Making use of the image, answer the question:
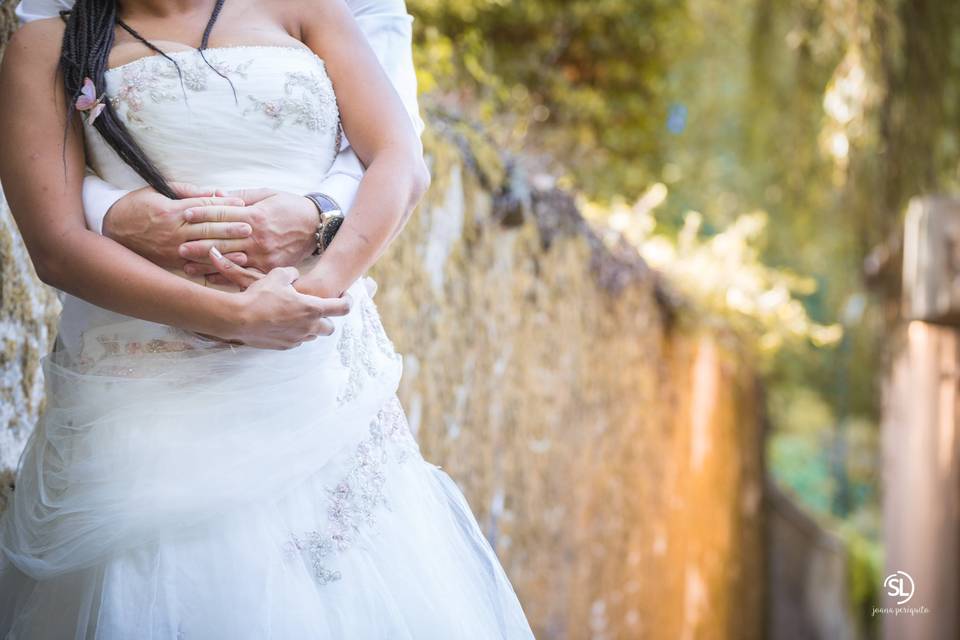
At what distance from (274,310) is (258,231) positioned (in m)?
0.14

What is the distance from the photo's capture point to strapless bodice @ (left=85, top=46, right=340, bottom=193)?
1.39 meters

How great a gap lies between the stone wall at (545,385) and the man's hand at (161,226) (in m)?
0.72

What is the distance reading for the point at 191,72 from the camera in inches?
54.9

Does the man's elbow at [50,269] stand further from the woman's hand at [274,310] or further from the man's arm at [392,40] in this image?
the man's arm at [392,40]

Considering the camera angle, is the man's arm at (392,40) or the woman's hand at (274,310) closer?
the woman's hand at (274,310)

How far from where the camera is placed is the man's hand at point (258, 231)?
4.40ft

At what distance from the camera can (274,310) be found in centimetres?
128

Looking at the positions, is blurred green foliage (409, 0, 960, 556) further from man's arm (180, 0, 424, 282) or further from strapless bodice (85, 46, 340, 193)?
strapless bodice (85, 46, 340, 193)

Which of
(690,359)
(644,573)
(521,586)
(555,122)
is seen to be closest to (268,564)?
(521,586)

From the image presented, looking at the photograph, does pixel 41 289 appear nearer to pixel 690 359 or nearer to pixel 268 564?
pixel 268 564

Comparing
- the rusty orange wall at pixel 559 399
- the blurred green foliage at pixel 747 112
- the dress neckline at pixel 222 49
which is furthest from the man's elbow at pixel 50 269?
the blurred green foliage at pixel 747 112

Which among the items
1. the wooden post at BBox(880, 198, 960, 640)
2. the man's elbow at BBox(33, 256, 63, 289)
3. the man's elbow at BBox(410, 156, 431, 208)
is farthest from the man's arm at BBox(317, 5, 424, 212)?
the wooden post at BBox(880, 198, 960, 640)

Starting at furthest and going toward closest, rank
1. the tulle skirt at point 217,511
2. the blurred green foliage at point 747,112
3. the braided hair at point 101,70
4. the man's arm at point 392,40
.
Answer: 1. the blurred green foliage at point 747,112
2. the man's arm at point 392,40
3. the braided hair at point 101,70
4. the tulle skirt at point 217,511

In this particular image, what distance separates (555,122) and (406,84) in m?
6.06
